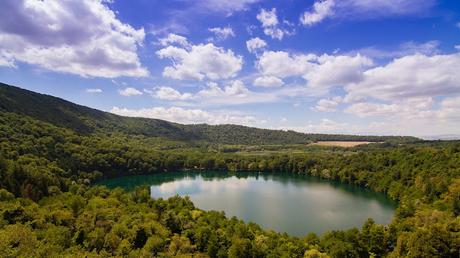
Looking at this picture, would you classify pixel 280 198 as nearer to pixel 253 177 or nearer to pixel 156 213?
pixel 156 213

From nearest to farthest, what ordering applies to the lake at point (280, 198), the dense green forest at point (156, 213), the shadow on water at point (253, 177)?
1. the dense green forest at point (156, 213)
2. the lake at point (280, 198)
3. the shadow on water at point (253, 177)

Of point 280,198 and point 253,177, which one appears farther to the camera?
point 253,177

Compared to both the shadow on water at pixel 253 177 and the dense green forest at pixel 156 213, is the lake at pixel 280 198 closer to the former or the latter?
the shadow on water at pixel 253 177

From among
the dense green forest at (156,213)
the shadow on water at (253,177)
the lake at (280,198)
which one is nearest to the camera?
the dense green forest at (156,213)

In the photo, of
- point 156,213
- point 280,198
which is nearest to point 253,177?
point 280,198

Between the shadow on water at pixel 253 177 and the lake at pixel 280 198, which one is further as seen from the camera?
the shadow on water at pixel 253 177

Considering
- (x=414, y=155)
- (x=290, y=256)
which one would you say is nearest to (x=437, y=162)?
(x=414, y=155)

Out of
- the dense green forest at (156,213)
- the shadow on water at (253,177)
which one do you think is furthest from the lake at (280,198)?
the dense green forest at (156,213)

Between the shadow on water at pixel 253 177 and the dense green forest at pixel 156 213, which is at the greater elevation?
the dense green forest at pixel 156 213

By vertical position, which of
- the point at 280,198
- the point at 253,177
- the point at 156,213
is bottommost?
the point at 253,177
